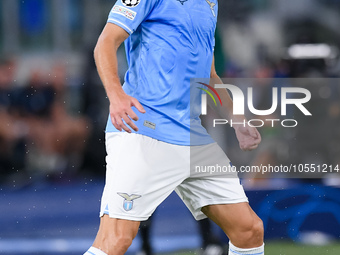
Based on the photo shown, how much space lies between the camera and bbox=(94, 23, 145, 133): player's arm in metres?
2.26

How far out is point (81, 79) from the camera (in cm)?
680

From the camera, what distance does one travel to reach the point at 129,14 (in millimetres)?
2436

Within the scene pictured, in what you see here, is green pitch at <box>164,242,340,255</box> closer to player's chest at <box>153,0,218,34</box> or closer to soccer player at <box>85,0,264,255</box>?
soccer player at <box>85,0,264,255</box>

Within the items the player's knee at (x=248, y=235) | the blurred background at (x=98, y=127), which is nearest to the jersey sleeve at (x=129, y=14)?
the player's knee at (x=248, y=235)

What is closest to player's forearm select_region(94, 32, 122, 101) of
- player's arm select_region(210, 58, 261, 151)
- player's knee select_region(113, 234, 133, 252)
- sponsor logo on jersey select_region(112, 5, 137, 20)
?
sponsor logo on jersey select_region(112, 5, 137, 20)

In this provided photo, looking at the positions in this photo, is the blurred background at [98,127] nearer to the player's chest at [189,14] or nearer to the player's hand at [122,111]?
the player's chest at [189,14]

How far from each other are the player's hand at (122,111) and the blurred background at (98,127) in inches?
80.3

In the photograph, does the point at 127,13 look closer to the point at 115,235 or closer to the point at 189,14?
the point at 189,14

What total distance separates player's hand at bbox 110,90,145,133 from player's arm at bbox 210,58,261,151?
72cm

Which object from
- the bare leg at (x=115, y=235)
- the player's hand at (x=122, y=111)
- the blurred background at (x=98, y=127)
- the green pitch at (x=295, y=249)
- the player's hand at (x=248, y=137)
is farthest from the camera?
the blurred background at (x=98, y=127)

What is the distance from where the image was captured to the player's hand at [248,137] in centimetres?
287

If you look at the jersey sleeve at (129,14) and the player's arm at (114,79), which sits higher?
the jersey sleeve at (129,14)

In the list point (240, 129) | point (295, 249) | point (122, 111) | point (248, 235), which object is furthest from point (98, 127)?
point (122, 111)

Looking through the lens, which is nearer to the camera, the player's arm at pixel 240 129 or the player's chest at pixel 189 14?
the player's chest at pixel 189 14
